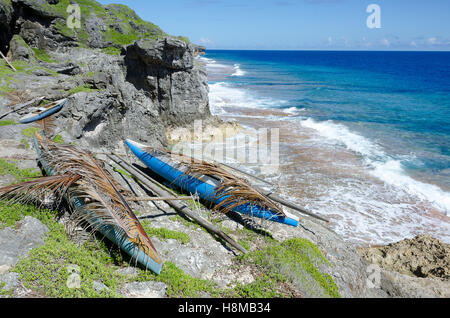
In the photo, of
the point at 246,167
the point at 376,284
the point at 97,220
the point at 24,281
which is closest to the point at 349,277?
the point at 376,284

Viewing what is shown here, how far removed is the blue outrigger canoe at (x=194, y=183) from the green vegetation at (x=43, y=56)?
48.8ft

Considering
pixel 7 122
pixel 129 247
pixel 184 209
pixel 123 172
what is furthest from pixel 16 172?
pixel 184 209

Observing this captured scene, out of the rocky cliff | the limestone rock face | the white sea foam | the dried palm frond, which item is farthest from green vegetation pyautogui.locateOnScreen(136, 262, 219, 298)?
the white sea foam

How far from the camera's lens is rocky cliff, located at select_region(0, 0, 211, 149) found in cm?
1518

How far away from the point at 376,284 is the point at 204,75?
1886 cm

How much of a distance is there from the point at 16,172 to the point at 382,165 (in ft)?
67.7

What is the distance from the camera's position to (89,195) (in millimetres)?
6934

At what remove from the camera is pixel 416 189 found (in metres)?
16.5

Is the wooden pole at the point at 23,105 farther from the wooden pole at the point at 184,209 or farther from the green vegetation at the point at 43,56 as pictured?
the green vegetation at the point at 43,56

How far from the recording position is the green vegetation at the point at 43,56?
71.8 feet

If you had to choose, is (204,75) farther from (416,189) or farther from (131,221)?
(131,221)

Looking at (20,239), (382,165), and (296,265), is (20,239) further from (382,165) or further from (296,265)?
(382,165)

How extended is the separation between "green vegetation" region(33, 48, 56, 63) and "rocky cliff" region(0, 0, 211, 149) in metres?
0.09

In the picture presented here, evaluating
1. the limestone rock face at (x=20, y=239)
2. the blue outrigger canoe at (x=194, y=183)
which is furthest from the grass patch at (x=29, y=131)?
the limestone rock face at (x=20, y=239)
